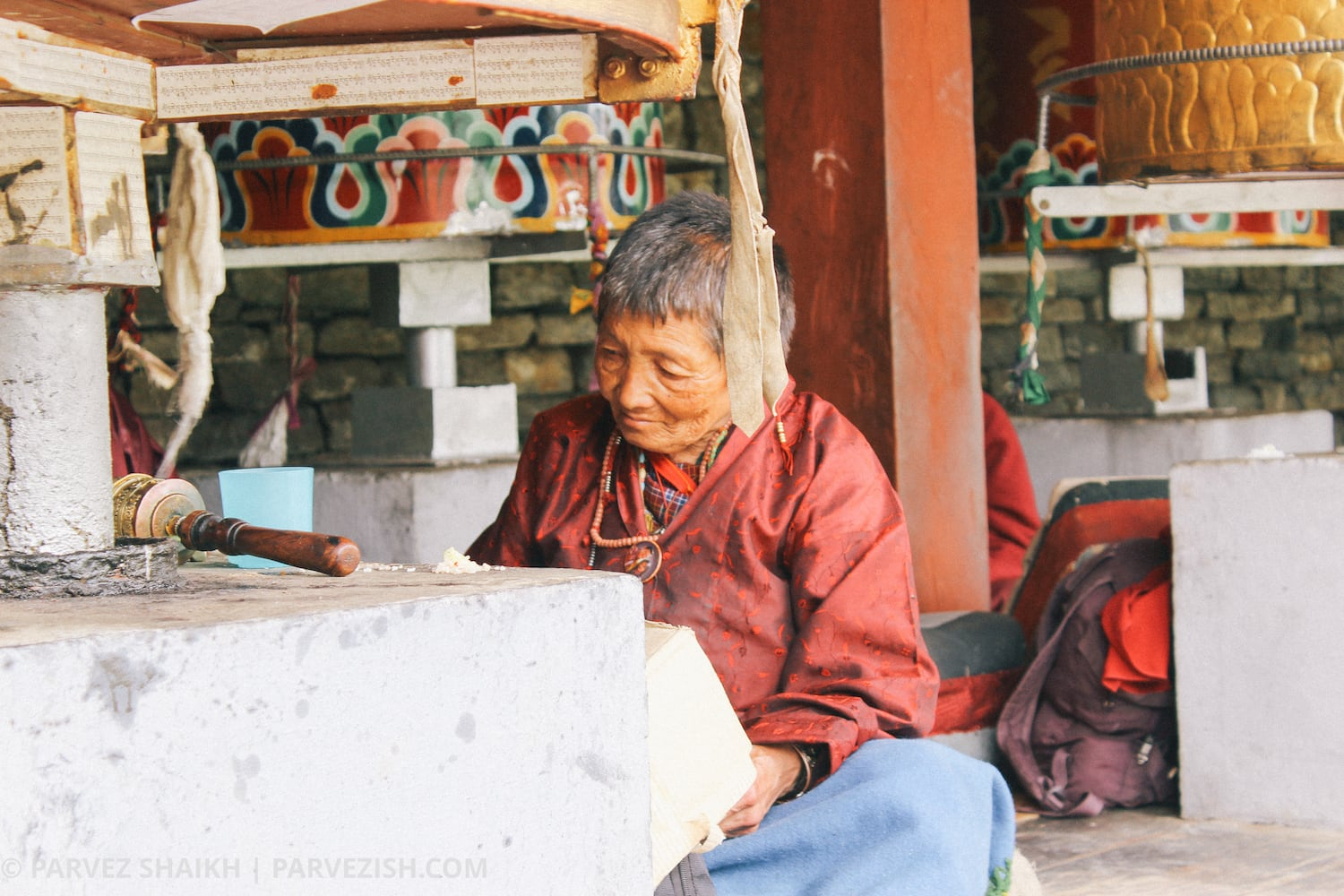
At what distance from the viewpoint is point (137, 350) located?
2.04 m

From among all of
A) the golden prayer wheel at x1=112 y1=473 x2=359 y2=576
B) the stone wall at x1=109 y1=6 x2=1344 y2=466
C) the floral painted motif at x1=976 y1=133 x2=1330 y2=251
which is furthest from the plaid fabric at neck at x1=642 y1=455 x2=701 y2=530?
the floral painted motif at x1=976 y1=133 x2=1330 y2=251

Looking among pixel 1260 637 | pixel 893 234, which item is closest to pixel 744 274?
pixel 893 234

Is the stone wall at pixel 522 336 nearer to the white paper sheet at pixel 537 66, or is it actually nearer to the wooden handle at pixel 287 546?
the wooden handle at pixel 287 546

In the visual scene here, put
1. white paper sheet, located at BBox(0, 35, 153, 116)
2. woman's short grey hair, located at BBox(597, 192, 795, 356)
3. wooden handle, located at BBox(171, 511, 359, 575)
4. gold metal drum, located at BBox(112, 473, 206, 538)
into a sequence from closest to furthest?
1. white paper sheet, located at BBox(0, 35, 153, 116)
2. wooden handle, located at BBox(171, 511, 359, 575)
3. gold metal drum, located at BBox(112, 473, 206, 538)
4. woman's short grey hair, located at BBox(597, 192, 795, 356)

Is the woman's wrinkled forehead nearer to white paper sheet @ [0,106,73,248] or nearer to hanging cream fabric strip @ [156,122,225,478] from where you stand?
hanging cream fabric strip @ [156,122,225,478]

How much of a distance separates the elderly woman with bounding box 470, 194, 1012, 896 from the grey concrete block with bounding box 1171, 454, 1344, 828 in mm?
1041

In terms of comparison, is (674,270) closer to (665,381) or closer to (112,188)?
(665,381)

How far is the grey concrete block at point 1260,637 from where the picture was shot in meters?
2.87

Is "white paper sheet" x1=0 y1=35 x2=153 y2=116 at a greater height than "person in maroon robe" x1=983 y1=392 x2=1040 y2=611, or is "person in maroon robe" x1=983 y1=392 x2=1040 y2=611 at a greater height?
"white paper sheet" x1=0 y1=35 x2=153 y2=116

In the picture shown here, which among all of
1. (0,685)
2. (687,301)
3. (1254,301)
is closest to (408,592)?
(0,685)

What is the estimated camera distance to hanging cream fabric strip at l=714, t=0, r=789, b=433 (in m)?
1.31

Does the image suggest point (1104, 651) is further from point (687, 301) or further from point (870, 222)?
point (687, 301)

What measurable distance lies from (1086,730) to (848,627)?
131cm

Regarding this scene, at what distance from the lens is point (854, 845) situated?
180 cm
